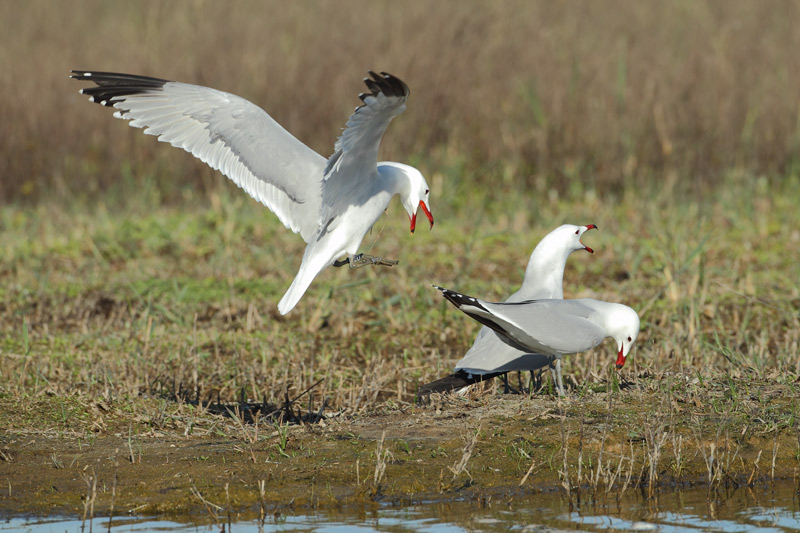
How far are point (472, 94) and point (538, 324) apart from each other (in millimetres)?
6655

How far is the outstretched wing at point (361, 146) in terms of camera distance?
4617 mm

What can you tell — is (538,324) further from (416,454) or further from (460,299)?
(416,454)

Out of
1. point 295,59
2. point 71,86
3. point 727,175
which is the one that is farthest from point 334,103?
point 727,175

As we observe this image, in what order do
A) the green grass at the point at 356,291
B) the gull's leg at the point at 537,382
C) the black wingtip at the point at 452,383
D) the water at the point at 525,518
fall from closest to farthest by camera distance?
the water at the point at 525,518 → the black wingtip at the point at 452,383 → the gull's leg at the point at 537,382 → the green grass at the point at 356,291

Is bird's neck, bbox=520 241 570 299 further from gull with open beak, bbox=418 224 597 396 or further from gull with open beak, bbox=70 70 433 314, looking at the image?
gull with open beak, bbox=70 70 433 314

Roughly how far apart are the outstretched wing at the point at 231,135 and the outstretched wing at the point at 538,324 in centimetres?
137

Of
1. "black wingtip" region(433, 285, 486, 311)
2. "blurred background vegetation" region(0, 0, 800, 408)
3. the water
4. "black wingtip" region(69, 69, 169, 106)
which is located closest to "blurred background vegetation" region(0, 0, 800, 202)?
"blurred background vegetation" region(0, 0, 800, 408)

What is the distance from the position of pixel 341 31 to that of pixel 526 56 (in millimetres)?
1985

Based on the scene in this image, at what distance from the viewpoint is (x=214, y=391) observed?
592cm

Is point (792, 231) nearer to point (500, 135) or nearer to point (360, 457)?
point (500, 135)

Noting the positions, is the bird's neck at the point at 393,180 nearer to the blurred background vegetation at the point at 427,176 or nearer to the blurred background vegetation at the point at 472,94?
the blurred background vegetation at the point at 427,176

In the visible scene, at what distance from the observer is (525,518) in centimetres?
404

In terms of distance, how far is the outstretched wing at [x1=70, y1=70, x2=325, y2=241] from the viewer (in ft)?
18.8

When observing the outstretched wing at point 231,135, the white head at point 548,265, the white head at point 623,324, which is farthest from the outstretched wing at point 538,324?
the outstretched wing at point 231,135
